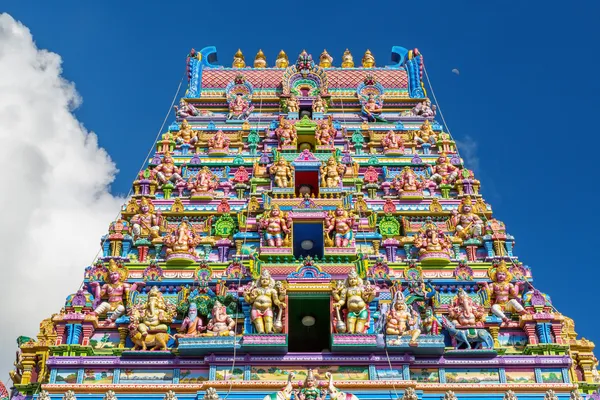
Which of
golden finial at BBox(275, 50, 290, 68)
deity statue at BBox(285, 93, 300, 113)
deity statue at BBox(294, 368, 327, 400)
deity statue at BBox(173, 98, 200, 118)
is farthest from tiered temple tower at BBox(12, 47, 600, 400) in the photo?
golden finial at BBox(275, 50, 290, 68)

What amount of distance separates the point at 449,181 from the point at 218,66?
13.9m

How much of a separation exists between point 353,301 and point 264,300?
2331mm

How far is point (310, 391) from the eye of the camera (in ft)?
63.6

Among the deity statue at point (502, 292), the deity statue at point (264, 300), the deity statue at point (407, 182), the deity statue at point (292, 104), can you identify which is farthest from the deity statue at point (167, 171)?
the deity statue at point (502, 292)

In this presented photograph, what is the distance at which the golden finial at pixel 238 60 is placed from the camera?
39.0 meters

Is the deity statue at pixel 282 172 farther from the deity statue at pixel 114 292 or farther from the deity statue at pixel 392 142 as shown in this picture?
the deity statue at pixel 114 292

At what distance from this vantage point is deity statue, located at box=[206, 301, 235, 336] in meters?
21.5

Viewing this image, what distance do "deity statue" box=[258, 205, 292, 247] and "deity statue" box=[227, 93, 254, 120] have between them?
9207 millimetres

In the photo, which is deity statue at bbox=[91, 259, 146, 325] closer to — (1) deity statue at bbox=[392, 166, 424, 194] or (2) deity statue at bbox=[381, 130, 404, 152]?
(1) deity statue at bbox=[392, 166, 424, 194]

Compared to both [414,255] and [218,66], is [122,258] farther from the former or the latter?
[218,66]

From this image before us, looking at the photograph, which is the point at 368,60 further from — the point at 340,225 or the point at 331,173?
the point at 340,225

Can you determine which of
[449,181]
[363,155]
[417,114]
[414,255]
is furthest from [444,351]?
[417,114]

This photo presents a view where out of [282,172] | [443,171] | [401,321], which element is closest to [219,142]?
[282,172]

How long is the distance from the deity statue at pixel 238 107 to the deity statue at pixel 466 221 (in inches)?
417
